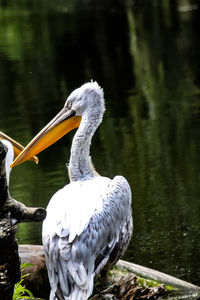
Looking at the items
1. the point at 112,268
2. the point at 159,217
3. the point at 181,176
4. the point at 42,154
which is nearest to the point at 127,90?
the point at 42,154

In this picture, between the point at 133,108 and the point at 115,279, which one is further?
the point at 133,108

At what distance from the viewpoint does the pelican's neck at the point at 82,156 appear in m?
5.90

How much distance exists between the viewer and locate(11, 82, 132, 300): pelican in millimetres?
4918

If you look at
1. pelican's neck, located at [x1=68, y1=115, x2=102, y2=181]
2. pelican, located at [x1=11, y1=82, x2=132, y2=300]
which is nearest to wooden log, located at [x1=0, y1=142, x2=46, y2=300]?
pelican, located at [x1=11, y1=82, x2=132, y2=300]

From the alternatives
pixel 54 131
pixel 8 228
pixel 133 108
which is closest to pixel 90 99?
pixel 54 131

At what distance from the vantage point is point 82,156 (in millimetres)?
5965

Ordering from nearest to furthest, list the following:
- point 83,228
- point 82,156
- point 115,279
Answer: point 83,228 → point 115,279 → point 82,156

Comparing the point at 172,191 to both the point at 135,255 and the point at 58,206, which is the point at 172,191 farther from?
the point at 58,206

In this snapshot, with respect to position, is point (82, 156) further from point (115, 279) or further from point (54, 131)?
point (115, 279)

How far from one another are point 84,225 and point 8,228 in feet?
5.40

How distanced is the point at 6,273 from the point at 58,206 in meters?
1.70

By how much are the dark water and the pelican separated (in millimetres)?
1261

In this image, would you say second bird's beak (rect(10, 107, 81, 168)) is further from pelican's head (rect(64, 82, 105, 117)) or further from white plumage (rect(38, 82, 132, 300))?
white plumage (rect(38, 82, 132, 300))

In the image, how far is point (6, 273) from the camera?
350 centimetres
